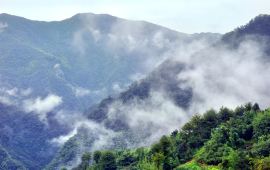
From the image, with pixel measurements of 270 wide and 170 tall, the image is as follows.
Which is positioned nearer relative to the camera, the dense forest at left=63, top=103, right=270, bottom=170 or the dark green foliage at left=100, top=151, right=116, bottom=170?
the dense forest at left=63, top=103, right=270, bottom=170

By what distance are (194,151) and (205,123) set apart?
7577 millimetres

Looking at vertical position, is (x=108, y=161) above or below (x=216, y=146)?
above

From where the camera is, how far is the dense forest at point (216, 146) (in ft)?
269

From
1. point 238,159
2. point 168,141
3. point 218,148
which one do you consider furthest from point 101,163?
point 238,159

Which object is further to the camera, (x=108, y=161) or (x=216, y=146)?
(x=108, y=161)

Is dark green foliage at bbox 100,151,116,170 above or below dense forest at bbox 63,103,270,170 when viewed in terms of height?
above

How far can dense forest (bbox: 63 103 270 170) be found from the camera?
3223 inches

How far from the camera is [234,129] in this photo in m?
93.3

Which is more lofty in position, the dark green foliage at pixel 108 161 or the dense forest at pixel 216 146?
the dark green foliage at pixel 108 161

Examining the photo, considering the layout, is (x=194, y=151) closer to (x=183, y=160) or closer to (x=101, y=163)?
(x=183, y=160)

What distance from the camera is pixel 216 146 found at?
92125 millimetres

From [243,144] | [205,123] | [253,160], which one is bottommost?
[253,160]

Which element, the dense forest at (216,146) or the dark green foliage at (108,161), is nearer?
the dense forest at (216,146)

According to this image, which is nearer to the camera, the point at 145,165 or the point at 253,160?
the point at 253,160
